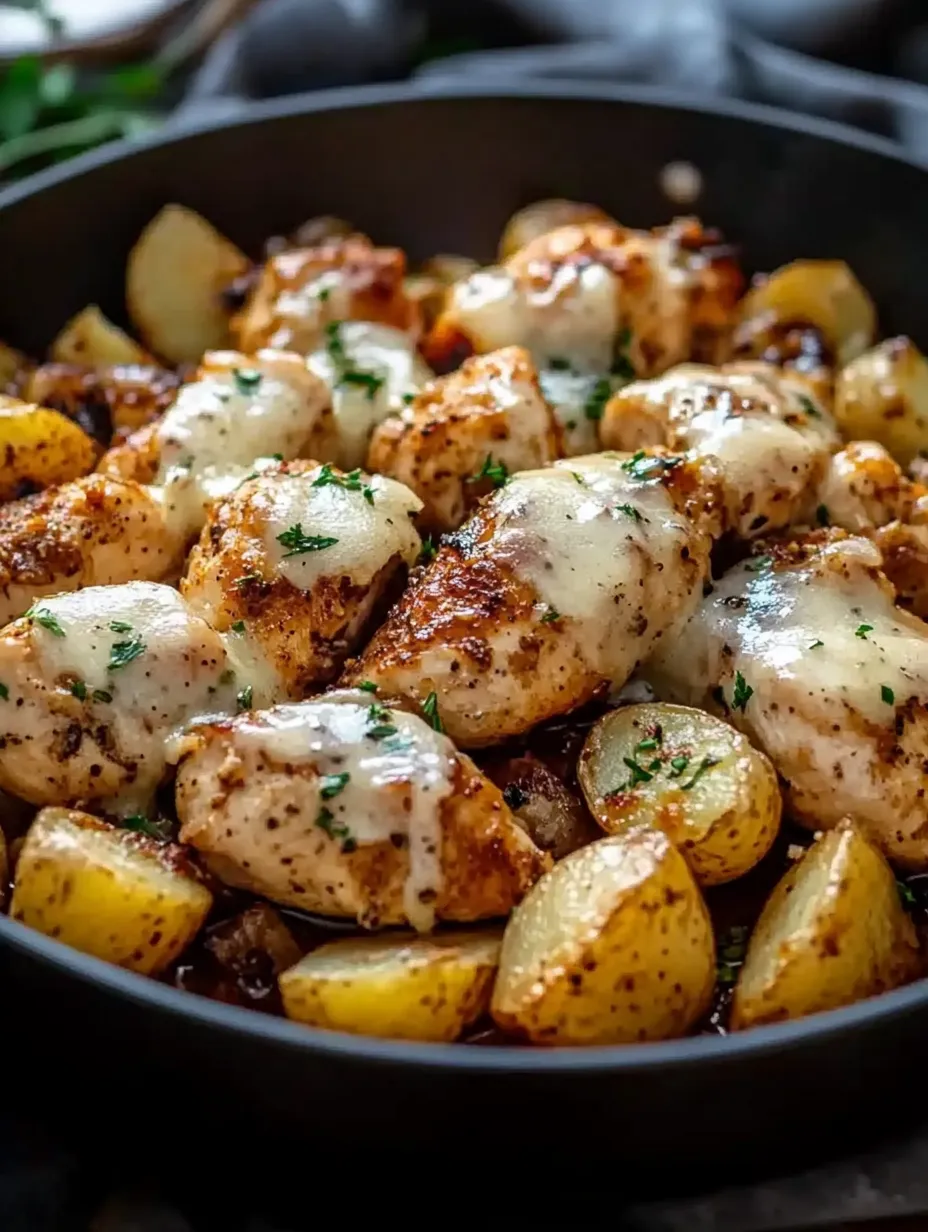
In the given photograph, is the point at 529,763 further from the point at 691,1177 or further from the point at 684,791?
the point at 691,1177

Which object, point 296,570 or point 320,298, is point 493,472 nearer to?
point 296,570

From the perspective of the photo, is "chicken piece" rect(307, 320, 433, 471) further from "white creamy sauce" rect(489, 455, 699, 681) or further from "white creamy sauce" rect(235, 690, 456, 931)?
"white creamy sauce" rect(235, 690, 456, 931)

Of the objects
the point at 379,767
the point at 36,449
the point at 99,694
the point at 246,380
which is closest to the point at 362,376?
the point at 246,380

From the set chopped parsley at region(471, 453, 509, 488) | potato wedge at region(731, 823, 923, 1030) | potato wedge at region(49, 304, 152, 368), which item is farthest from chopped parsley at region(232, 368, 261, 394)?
potato wedge at region(731, 823, 923, 1030)

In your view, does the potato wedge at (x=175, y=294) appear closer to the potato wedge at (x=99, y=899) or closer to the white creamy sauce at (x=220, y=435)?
the white creamy sauce at (x=220, y=435)

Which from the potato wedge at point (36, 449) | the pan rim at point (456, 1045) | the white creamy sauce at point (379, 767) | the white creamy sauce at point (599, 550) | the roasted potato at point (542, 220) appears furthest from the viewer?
the roasted potato at point (542, 220)

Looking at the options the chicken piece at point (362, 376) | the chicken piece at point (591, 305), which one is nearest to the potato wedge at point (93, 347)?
the chicken piece at point (362, 376)
